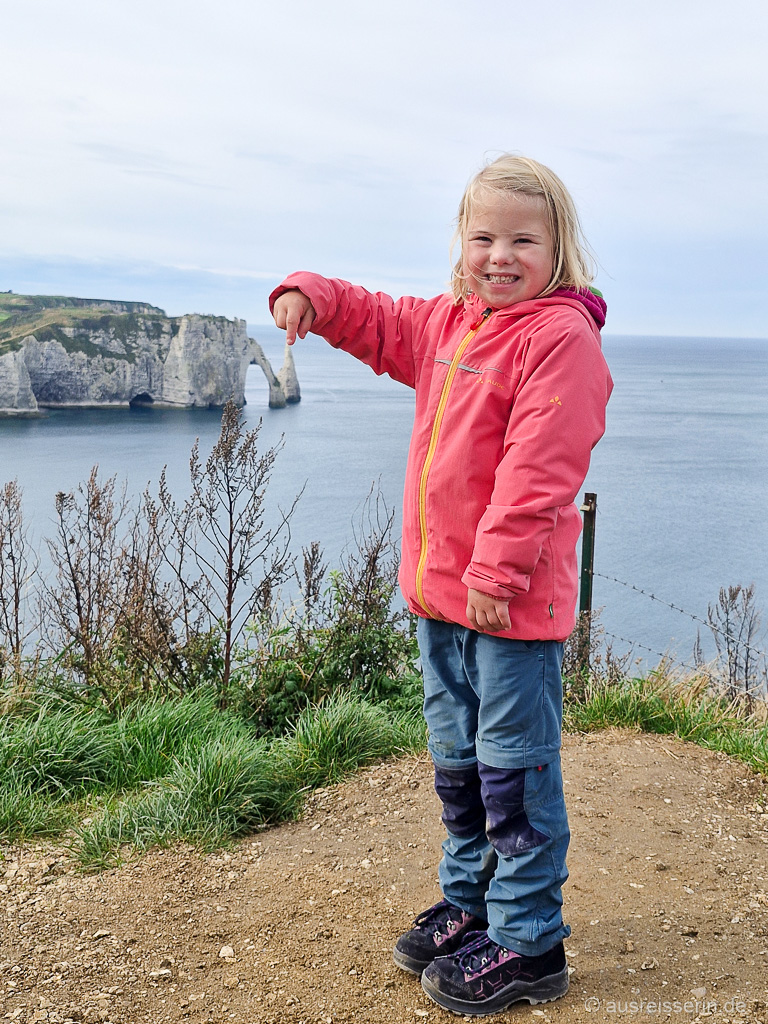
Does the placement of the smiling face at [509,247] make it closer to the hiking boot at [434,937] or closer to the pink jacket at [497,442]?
the pink jacket at [497,442]

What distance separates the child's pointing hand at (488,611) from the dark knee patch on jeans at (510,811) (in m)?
0.35

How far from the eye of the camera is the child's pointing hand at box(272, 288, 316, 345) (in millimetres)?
2020

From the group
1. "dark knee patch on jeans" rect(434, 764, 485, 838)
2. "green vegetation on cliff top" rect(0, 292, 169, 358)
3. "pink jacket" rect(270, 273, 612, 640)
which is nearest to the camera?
"pink jacket" rect(270, 273, 612, 640)

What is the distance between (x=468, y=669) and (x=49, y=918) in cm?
140

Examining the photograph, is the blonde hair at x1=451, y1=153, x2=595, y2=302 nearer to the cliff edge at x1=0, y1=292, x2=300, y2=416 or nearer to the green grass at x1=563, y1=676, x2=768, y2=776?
the green grass at x1=563, y1=676, x2=768, y2=776

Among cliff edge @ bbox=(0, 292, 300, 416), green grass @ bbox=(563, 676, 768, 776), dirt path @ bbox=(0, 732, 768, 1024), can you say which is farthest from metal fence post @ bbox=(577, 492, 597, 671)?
cliff edge @ bbox=(0, 292, 300, 416)

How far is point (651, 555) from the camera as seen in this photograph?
777 inches

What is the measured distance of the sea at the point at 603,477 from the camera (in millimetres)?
14875

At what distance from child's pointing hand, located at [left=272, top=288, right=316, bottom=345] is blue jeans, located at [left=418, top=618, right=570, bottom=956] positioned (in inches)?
29.7

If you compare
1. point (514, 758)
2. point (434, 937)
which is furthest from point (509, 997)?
point (514, 758)

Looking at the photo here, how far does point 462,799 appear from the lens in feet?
6.80

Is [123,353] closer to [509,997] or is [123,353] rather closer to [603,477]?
[603,477]

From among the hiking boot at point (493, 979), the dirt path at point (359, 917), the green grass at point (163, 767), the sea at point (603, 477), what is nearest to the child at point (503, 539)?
the hiking boot at point (493, 979)

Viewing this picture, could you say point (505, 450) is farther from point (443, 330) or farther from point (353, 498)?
point (353, 498)
